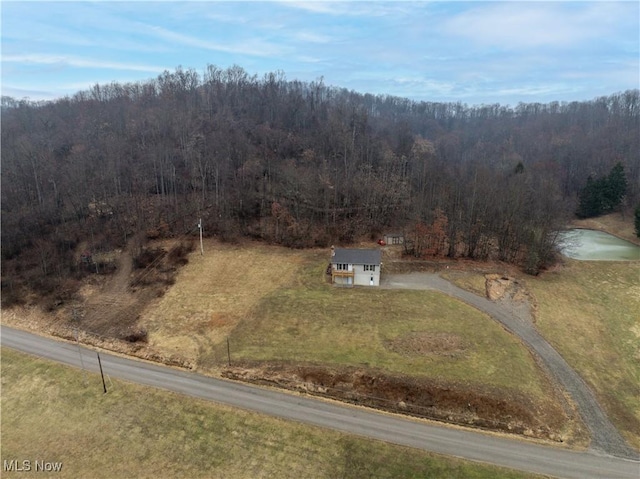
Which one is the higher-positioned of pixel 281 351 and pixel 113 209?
pixel 113 209

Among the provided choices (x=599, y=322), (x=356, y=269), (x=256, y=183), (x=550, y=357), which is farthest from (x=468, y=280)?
(x=256, y=183)

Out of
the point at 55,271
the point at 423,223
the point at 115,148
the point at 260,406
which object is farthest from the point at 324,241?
the point at 115,148

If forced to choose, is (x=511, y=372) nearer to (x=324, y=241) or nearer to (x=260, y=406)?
(x=260, y=406)

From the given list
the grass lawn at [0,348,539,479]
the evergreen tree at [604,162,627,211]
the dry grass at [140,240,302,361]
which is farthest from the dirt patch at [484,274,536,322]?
the evergreen tree at [604,162,627,211]

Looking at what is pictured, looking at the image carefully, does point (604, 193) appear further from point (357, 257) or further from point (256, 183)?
point (256, 183)

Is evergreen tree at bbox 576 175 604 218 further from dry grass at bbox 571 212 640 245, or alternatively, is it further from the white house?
the white house

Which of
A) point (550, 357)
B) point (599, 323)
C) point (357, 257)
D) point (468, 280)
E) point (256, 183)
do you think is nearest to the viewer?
point (550, 357)
